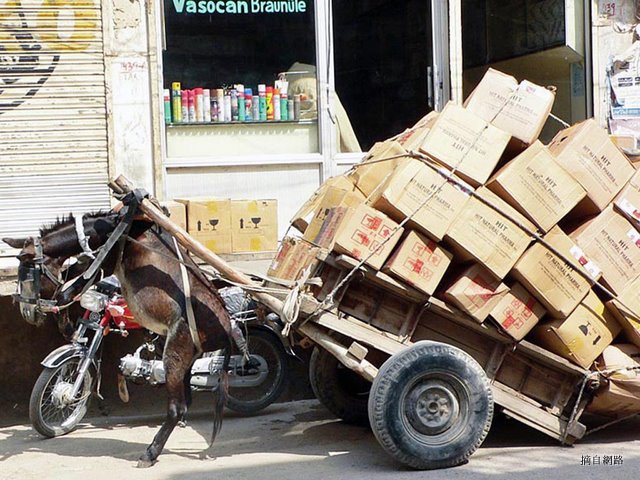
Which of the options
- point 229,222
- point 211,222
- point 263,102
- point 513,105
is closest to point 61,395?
point 211,222

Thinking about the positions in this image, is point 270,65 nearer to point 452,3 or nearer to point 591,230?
point 452,3

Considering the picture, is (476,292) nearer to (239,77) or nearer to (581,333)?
(581,333)

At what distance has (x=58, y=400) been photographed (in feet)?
22.9

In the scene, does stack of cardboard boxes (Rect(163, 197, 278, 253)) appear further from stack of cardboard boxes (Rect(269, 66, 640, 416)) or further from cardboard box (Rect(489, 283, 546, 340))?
cardboard box (Rect(489, 283, 546, 340))

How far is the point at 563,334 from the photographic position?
5805mm

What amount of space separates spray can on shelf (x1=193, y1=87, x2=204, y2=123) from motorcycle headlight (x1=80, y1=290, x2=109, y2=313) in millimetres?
2228

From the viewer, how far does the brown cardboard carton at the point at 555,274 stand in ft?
18.8

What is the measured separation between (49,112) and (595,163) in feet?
14.8

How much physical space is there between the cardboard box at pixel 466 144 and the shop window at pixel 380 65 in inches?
132

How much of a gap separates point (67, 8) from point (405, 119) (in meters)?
3.42

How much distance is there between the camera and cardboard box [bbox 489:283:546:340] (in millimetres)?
5738

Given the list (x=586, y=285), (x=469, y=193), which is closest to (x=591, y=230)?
(x=586, y=285)

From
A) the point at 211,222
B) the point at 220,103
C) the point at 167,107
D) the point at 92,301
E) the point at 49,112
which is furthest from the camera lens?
the point at 220,103

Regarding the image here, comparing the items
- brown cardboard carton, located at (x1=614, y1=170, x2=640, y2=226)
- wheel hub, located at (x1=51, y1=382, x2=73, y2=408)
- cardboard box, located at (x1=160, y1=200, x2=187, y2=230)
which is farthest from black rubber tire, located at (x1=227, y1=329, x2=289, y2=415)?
brown cardboard carton, located at (x1=614, y1=170, x2=640, y2=226)
